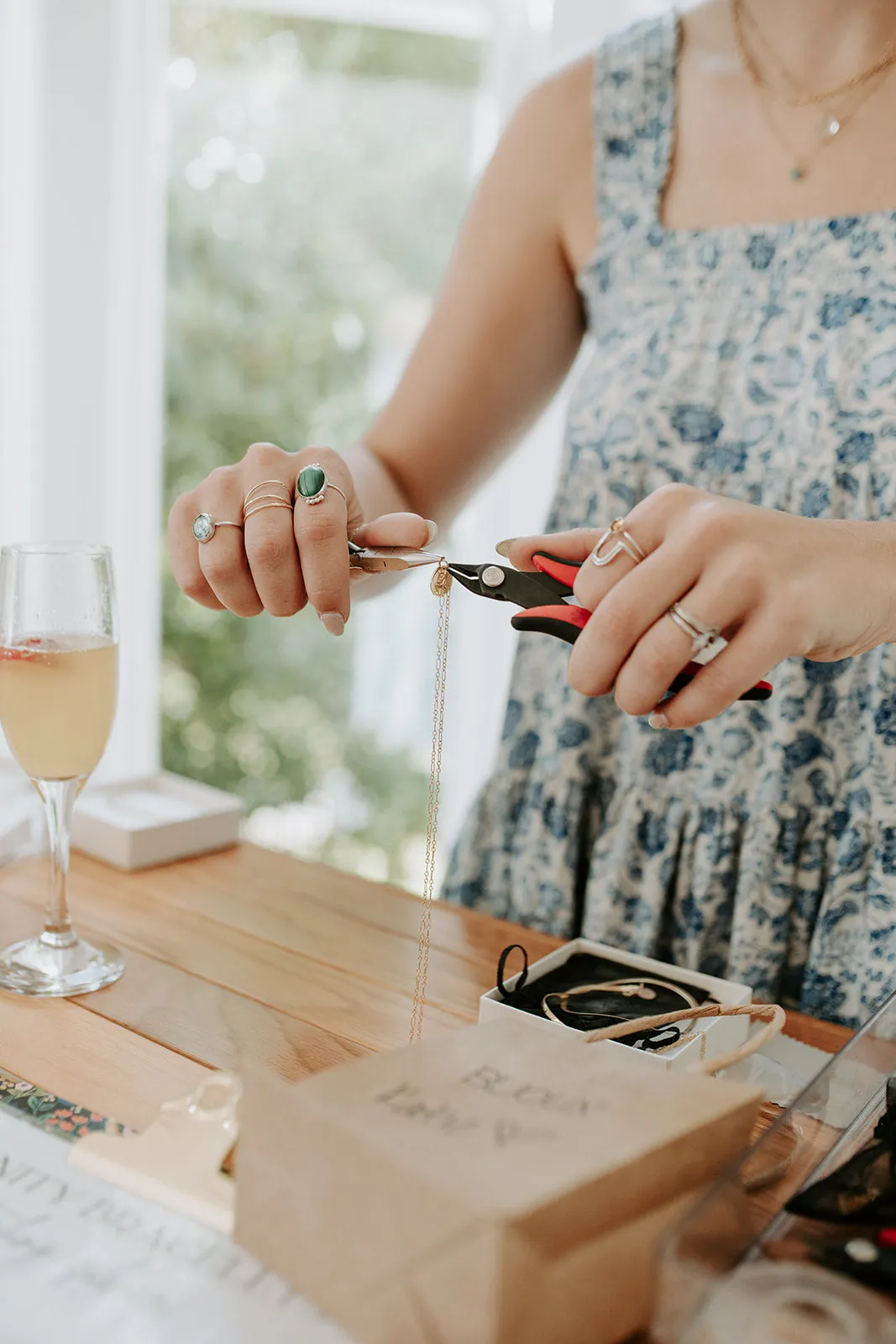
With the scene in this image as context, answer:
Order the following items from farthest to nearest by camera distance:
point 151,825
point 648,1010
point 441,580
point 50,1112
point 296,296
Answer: point 296,296 → point 151,825 → point 441,580 → point 648,1010 → point 50,1112

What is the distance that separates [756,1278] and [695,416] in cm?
88

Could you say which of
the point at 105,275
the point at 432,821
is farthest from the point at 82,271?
the point at 432,821

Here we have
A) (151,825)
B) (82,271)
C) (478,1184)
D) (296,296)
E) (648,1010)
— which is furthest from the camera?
(296,296)

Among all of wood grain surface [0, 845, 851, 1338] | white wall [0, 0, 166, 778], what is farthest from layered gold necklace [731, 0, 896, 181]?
white wall [0, 0, 166, 778]

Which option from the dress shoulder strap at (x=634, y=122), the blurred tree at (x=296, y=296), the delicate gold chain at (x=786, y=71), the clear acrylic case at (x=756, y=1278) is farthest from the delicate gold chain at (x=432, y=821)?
the blurred tree at (x=296, y=296)

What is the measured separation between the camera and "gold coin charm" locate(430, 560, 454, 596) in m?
0.80

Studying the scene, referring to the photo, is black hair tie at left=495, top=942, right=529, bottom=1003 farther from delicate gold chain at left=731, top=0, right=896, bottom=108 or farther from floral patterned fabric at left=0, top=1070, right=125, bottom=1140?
delicate gold chain at left=731, top=0, right=896, bottom=108

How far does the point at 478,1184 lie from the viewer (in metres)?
0.40

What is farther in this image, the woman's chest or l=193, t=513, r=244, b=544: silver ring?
the woman's chest

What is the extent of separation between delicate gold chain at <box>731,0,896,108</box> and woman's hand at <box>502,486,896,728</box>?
669mm

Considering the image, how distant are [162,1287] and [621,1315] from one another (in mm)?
181

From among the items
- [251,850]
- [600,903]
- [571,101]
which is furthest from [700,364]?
[251,850]

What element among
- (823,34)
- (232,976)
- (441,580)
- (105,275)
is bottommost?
(232,976)

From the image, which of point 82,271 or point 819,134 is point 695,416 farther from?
point 82,271
